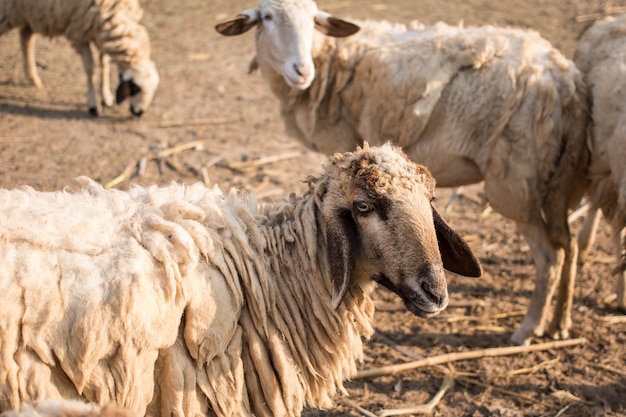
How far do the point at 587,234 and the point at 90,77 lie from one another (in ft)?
19.6

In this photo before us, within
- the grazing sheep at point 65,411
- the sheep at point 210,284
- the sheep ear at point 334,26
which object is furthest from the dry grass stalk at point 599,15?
the grazing sheep at point 65,411

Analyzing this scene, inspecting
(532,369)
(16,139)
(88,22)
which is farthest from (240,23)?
(532,369)

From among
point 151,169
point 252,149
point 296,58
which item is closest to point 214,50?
point 252,149

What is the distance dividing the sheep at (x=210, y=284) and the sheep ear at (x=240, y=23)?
120 inches

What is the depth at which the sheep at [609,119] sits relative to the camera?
178 inches

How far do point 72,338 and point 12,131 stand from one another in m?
5.95

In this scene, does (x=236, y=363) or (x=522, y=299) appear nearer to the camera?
(x=236, y=363)

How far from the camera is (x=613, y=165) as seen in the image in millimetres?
4539

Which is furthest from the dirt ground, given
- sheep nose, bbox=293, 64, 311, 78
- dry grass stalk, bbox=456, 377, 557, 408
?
sheep nose, bbox=293, 64, 311, 78

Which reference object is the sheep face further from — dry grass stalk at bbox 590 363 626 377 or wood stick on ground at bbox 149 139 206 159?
dry grass stalk at bbox 590 363 626 377

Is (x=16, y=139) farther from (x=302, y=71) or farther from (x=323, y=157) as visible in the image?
(x=302, y=71)

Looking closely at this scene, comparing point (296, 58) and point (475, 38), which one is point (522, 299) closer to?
point (475, 38)

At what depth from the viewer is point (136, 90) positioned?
8.41 m

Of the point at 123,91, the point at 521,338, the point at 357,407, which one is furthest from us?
the point at 123,91
